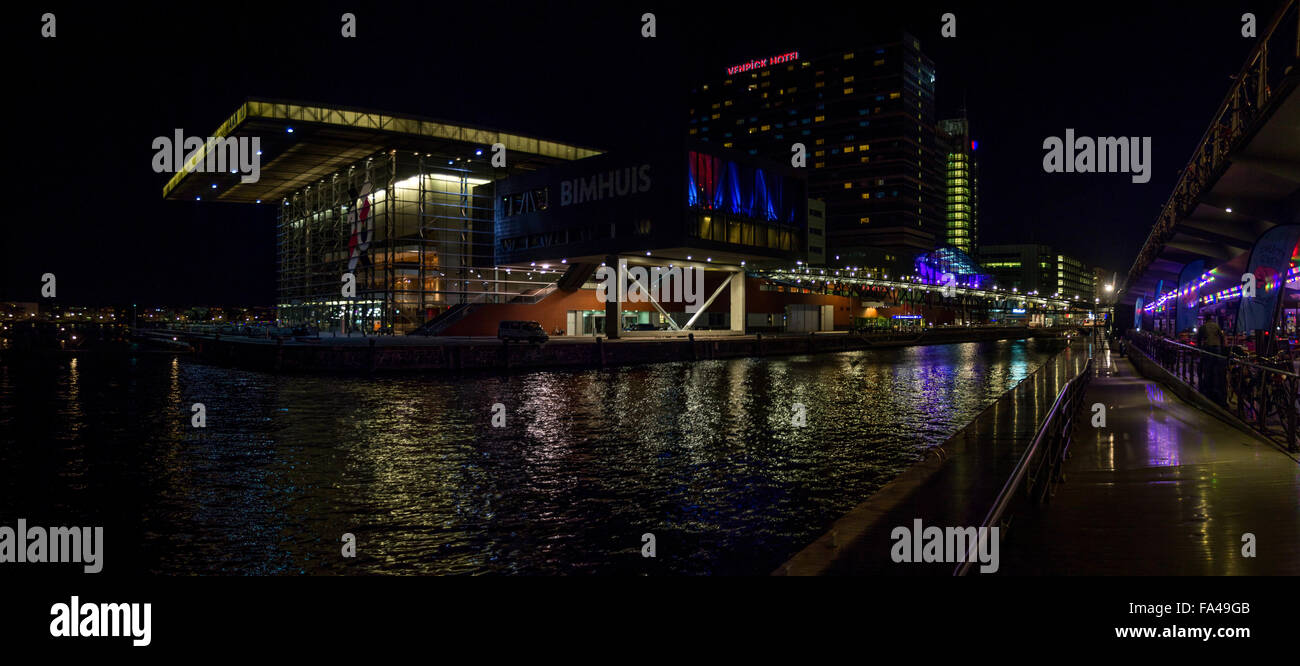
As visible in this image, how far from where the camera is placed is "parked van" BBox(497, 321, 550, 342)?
49297 mm

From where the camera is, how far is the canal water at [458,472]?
9.14m

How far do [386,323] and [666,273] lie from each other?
81.4ft

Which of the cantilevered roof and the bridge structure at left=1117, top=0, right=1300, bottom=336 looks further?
the cantilevered roof

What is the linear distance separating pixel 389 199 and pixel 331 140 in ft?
22.7

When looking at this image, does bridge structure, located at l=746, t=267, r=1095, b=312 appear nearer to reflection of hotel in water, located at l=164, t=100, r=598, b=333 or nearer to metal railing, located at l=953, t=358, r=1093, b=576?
reflection of hotel in water, located at l=164, t=100, r=598, b=333

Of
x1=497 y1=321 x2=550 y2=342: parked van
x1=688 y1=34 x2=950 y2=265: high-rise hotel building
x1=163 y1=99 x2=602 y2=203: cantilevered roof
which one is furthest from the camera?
x1=688 y1=34 x2=950 y2=265: high-rise hotel building

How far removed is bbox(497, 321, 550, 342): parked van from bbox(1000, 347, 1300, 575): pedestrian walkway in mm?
39340

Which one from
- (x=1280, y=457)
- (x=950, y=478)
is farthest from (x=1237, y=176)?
(x=950, y=478)

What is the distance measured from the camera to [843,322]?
104438mm

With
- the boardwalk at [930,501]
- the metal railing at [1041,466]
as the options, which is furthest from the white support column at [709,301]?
the metal railing at [1041,466]

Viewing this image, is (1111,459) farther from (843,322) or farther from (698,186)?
(843,322)

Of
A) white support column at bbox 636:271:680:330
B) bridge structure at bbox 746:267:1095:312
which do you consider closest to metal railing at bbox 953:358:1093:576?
white support column at bbox 636:271:680:330

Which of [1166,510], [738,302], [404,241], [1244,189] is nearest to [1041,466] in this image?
[1166,510]

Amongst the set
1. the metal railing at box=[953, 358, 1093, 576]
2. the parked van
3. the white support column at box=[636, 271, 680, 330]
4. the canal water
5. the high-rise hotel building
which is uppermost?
the high-rise hotel building
